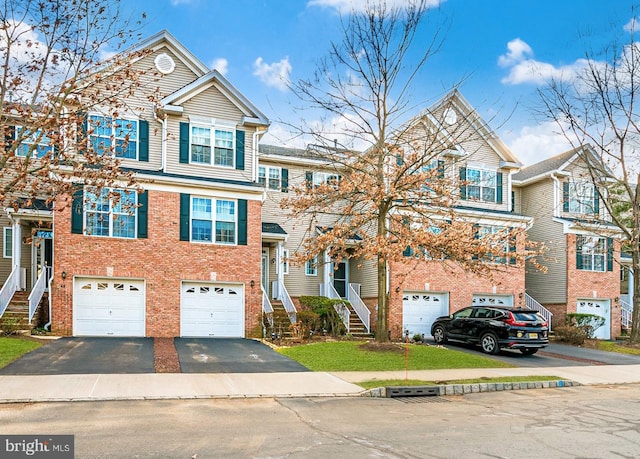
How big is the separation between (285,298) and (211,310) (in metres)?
3.33

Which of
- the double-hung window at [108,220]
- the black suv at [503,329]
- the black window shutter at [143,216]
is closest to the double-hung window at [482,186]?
the black suv at [503,329]

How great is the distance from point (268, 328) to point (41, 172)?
35.0 feet

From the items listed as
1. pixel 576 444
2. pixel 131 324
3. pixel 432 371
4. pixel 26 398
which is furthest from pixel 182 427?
pixel 131 324

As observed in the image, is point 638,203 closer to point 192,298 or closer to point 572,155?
point 572,155

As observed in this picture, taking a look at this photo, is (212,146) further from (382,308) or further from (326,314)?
(382,308)

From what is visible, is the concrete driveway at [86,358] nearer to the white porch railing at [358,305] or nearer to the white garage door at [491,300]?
the white porch railing at [358,305]

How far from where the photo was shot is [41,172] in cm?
1236

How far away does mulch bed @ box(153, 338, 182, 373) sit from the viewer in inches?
545

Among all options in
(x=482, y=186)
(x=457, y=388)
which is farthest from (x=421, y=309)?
(x=457, y=388)

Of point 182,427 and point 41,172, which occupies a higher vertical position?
point 41,172

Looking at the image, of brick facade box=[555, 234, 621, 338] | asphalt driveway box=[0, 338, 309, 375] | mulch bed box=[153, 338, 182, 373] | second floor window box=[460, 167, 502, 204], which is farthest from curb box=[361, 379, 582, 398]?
brick facade box=[555, 234, 621, 338]

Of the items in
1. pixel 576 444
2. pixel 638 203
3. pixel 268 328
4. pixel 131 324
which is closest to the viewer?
pixel 576 444

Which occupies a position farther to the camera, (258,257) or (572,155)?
(572,155)

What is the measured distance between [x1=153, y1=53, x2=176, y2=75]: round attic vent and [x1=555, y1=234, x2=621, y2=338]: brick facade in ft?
63.4
